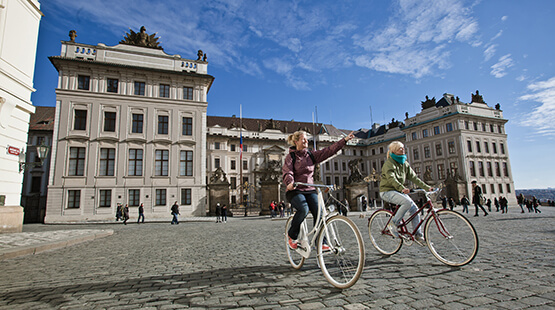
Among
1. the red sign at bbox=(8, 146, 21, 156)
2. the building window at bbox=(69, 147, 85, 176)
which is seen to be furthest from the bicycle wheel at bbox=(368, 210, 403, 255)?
the building window at bbox=(69, 147, 85, 176)

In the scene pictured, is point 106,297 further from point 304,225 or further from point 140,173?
point 140,173

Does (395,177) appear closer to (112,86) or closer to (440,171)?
(112,86)

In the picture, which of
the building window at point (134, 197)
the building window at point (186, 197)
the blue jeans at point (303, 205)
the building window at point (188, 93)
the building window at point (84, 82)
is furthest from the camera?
the building window at point (188, 93)

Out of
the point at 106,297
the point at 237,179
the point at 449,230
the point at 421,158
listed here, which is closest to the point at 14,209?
the point at 106,297

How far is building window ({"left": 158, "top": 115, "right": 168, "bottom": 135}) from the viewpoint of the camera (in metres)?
30.4

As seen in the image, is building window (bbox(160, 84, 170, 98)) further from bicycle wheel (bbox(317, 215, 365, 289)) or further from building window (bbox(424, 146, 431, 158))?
building window (bbox(424, 146, 431, 158))

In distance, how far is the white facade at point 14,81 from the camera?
1194 cm

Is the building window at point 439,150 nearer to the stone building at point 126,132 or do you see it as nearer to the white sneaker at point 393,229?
the stone building at point 126,132

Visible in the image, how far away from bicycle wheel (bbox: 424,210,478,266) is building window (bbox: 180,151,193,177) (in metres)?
28.2

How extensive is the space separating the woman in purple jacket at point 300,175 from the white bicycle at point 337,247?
0.52 feet

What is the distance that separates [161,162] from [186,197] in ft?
14.5

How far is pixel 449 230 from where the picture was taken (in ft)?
14.8

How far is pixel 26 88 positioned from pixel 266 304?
15.9 m

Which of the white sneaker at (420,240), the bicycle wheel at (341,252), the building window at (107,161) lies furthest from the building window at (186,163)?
the bicycle wheel at (341,252)
